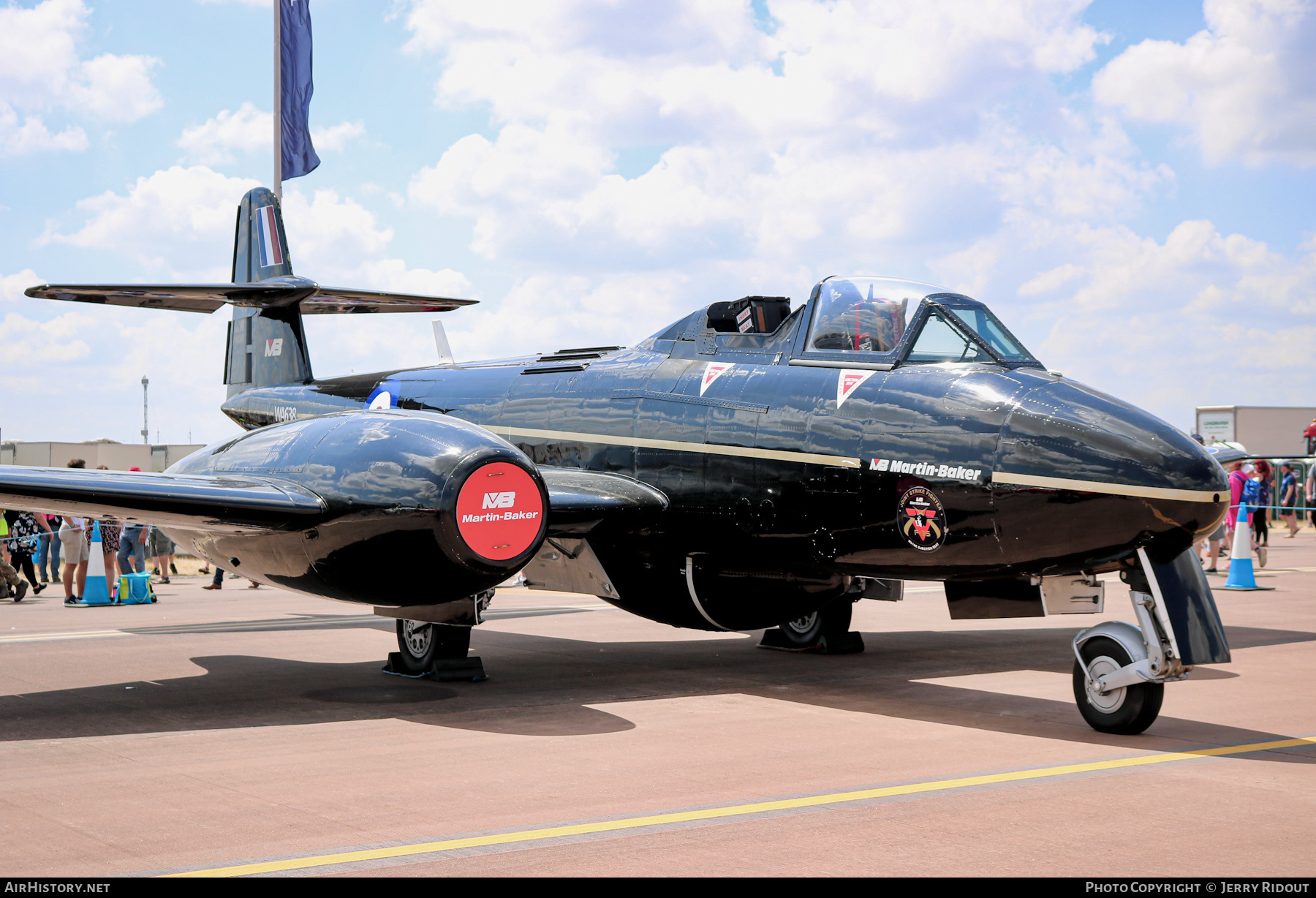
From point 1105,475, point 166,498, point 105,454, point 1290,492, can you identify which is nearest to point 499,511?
point 166,498

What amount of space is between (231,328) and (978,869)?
531 inches

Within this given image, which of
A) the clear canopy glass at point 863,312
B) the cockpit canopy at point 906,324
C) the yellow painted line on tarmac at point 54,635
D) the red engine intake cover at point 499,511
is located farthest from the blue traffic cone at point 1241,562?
the yellow painted line on tarmac at point 54,635

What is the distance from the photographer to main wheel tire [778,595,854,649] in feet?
38.7

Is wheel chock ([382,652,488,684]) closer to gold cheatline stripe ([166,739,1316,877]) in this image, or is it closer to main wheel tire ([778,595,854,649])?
main wheel tire ([778,595,854,649])

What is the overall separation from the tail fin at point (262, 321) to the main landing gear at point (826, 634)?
22.9 ft

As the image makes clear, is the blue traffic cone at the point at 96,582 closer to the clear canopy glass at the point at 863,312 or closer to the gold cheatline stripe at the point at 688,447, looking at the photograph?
the gold cheatline stripe at the point at 688,447

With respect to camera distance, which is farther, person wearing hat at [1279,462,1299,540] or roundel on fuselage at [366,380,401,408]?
person wearing hat at [1279,462,1299,540]

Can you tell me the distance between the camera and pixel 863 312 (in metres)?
9.03

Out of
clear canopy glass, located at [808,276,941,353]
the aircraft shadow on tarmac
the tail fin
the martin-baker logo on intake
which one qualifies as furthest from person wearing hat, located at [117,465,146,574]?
the martin-baker logo on intake

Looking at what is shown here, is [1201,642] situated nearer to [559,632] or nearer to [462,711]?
[462,711]

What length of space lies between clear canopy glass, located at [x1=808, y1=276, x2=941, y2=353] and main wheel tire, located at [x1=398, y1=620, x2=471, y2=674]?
386 centimetres

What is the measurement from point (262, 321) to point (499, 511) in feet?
27.7

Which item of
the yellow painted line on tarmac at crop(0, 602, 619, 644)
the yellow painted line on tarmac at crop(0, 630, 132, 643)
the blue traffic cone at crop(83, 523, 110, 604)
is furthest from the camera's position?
the blue traffic cone at crop(83, 523, 110, 604)
